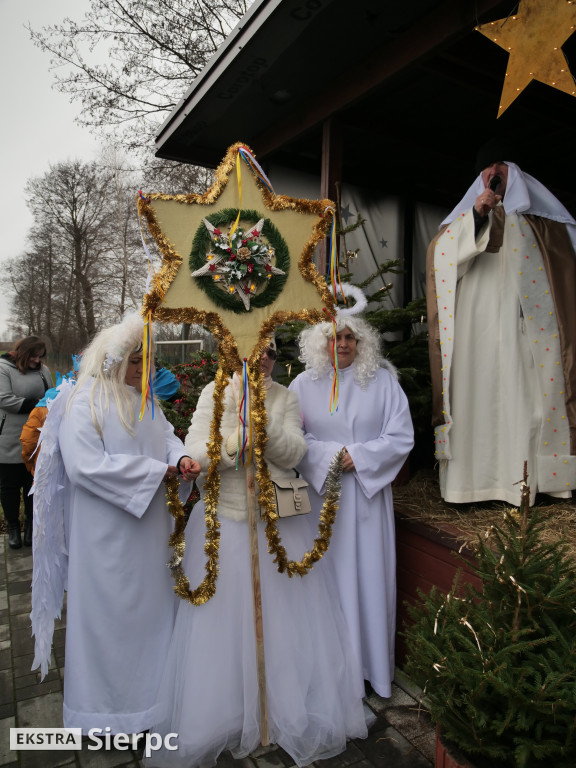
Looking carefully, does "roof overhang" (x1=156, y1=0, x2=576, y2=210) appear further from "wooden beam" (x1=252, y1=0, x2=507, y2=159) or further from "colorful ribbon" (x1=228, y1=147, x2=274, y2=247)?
"colorful ribbon" (x1=228, y1=147, x2=274, y2=247)

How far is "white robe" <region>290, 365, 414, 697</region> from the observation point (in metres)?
3.14

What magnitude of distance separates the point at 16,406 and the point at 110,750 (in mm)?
3500

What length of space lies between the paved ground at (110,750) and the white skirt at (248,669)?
3.0 inches

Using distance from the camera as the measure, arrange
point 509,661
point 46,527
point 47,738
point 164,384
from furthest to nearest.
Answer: point 164,384
point 46,527
point 47,738
point 509,661

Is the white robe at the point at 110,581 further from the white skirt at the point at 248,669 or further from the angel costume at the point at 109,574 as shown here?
the white skirt at the point at 248,669

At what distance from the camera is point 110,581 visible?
8.95 feet

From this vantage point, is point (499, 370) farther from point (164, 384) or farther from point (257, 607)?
point (164, 384)

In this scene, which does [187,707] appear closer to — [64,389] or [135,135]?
[64,389]

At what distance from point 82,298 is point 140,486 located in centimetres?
2655

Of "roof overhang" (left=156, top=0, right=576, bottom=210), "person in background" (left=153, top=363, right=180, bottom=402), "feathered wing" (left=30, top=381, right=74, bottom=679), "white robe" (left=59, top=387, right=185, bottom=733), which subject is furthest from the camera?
"person in background" (left=153, top=363, right=180, bottom=402)

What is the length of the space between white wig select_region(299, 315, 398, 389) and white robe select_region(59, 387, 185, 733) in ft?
4.06

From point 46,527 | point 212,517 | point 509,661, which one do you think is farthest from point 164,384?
point 509,661

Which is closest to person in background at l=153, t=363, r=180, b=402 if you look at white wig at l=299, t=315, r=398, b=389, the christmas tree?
white wig at l=299, t=315, r=398, b=389

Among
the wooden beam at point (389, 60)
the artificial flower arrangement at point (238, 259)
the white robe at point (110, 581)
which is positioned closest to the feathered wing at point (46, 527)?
the white robe at point (110, 581)
